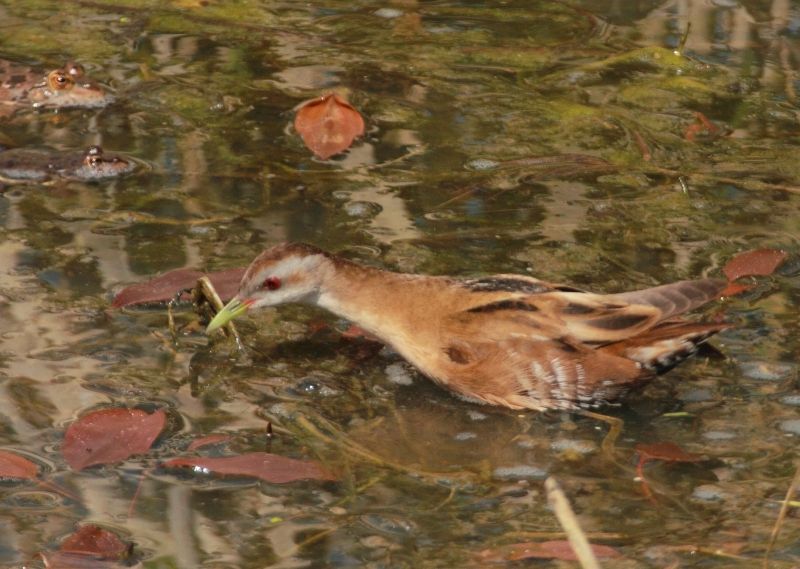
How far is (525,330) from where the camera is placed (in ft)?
15.5

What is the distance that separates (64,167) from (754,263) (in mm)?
2887

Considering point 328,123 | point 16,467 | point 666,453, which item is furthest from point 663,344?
point 328,123

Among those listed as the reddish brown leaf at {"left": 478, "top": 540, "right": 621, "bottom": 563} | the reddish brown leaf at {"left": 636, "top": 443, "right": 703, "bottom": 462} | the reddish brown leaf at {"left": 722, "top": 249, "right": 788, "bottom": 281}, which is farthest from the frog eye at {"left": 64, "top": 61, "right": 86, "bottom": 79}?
the reddish brown leaf at {"left": 478, "top": 540, "right": 621, "bottom": 563}

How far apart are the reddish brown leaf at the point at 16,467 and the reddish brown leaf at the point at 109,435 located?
0.38 ft

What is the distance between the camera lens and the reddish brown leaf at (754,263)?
5.48m

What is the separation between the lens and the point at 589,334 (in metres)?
4.68

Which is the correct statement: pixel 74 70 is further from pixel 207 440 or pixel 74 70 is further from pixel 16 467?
pixel 16 467

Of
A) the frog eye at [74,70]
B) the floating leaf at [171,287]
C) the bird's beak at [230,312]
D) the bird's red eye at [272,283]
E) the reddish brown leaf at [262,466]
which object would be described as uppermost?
the frog eye at [74,70]

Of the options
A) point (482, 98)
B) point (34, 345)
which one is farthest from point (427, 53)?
point (34, 345)

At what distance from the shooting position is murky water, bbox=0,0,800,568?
4121 millimetres

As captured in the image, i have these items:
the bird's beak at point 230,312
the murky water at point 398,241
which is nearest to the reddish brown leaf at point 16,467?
the murky water at point 398,241

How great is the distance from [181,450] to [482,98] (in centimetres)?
315

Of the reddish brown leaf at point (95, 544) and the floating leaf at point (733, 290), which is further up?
the floating leaf at point (733, 290)

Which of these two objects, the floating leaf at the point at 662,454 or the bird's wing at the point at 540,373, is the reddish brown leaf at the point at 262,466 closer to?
the bird's wing at the point at 540,373
